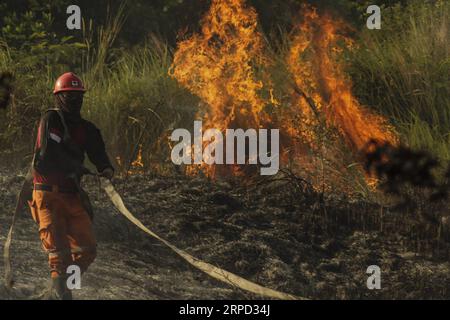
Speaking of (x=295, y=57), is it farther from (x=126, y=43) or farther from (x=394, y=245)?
(x=126, y=43)

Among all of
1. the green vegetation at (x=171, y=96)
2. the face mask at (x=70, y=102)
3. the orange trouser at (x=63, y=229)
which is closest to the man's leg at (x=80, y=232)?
the orange trouser at (x=63, y=229)

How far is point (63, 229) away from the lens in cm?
793

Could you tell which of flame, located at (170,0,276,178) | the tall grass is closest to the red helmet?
flame, located at (170,0,276,178)

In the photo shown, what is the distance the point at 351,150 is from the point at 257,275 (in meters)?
2.57

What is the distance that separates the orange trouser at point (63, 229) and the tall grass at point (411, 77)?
5114 millimetres

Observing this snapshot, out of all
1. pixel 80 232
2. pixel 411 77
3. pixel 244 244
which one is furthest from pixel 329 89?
pixel 80 232

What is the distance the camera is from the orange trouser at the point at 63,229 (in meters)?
7.88

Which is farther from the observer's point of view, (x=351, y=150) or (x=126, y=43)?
(x=126, y=43)

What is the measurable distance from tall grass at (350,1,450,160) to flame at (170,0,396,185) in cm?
46

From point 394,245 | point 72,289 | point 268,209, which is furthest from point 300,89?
point 72,289

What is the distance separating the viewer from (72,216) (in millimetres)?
8000

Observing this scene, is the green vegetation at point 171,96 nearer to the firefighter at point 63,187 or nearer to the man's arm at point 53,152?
the firefighter at point 63,187

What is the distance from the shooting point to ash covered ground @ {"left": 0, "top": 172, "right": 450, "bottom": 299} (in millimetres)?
9219
